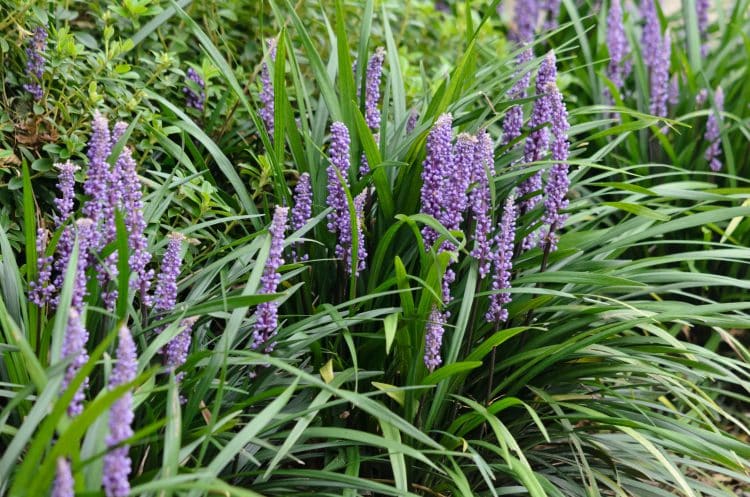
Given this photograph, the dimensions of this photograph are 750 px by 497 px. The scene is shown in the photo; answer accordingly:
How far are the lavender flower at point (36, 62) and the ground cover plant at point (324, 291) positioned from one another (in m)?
0.01

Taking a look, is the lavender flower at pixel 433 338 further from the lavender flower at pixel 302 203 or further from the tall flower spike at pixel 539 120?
the tall flower spike at pixel 539 120

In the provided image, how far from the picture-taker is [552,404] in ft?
11.9

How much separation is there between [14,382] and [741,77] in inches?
200

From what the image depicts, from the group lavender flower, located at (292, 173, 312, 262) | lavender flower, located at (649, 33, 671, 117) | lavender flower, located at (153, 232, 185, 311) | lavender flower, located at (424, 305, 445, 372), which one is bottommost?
lavender flower, located at (424, 305, 445, 372)

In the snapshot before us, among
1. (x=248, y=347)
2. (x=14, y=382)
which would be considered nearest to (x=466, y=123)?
(x=248, y=347)

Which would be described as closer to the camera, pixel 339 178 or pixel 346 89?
pixel 339 178

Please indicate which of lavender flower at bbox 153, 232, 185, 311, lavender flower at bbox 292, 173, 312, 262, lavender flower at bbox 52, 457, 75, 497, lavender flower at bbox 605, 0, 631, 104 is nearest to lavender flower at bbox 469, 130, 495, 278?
lavender flower at bbox 292, 173, 312, 262

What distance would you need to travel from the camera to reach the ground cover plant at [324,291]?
9.61 feet

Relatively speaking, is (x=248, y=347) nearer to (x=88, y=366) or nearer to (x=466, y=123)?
(x=88, y=366)

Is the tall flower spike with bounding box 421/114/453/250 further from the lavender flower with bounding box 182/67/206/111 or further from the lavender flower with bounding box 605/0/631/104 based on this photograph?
the lavender flower with bounding box 605/0/631/104

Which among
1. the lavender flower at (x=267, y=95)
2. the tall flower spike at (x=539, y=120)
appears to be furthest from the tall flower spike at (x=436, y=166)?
the lavender flower at (x=267, y=95)

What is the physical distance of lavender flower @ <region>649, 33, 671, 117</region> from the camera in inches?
226

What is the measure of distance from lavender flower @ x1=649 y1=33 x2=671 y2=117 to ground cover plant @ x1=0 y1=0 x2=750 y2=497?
0.98 metres

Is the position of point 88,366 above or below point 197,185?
below
